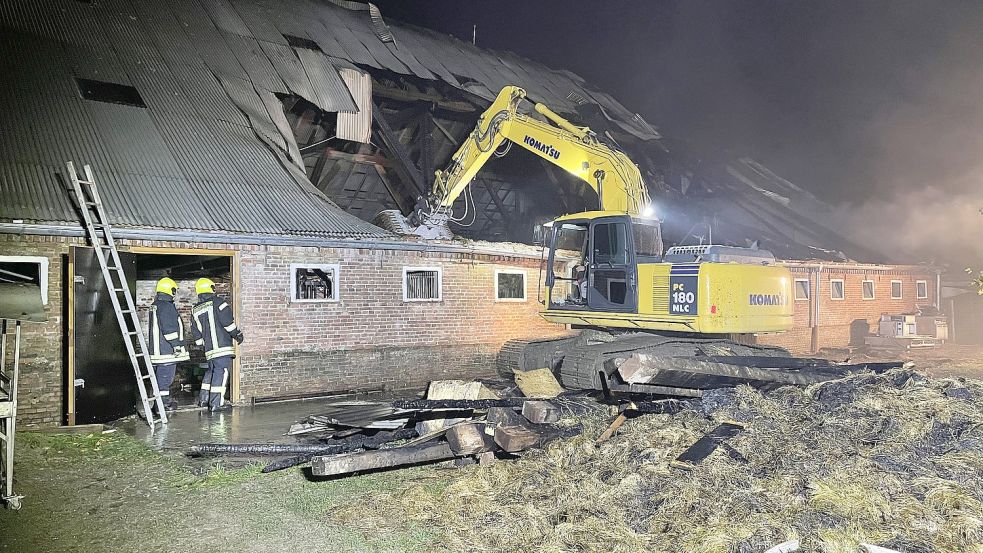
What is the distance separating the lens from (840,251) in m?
20.4

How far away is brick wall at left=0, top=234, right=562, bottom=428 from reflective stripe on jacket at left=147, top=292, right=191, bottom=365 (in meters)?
0.93

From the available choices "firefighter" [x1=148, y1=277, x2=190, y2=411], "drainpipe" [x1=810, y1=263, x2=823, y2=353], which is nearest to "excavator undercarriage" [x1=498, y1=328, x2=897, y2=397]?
"firefighter" [x1=148, y1=277, x2=190, y2=411]

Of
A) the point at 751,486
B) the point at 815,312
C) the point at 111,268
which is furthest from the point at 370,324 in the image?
the point at 815,312

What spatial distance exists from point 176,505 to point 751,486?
4.84 m

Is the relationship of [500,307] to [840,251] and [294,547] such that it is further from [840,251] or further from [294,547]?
[840,251]

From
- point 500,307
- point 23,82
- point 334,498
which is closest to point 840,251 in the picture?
point 500,307

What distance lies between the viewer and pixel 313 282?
1141 centimetres

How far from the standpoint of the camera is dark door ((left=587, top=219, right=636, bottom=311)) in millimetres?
9125

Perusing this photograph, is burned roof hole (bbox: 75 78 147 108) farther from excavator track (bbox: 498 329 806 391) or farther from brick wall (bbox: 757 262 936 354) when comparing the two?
brick wall (bbox: 757 262 936 354)

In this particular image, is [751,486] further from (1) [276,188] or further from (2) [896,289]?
(2) [896,289]

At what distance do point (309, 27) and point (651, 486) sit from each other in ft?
53.9

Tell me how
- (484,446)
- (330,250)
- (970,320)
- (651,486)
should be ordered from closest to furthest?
1. (651,486)
2. (484,446)
3. (330,250)
4. (970,320)

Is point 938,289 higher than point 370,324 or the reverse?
higher

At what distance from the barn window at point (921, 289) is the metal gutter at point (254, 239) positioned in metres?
17.3
